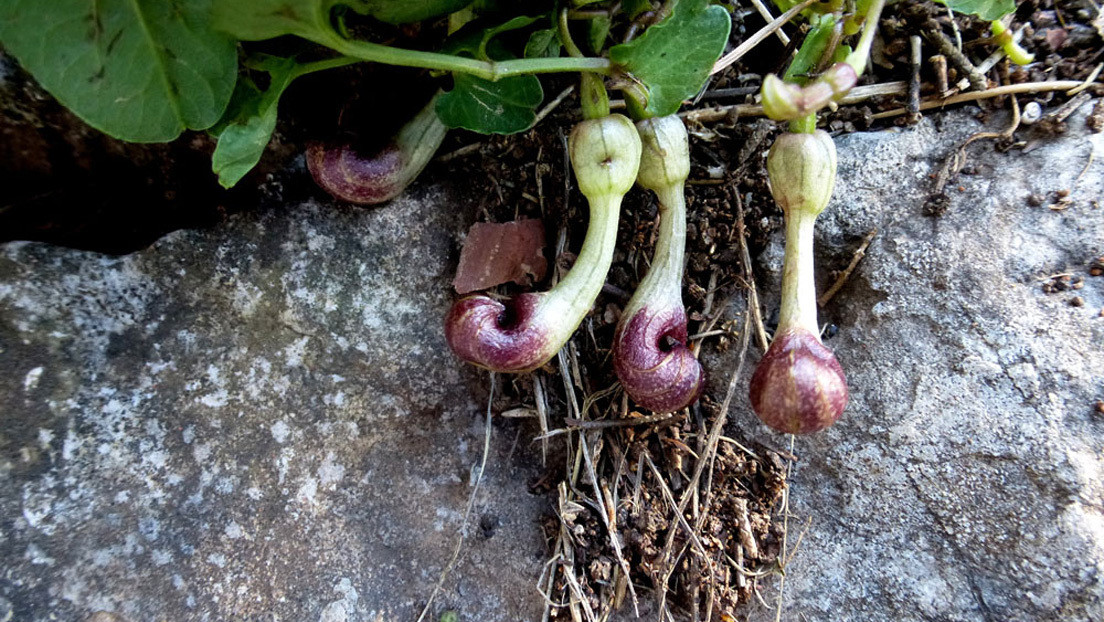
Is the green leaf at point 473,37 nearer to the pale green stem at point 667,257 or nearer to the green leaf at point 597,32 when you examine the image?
the green leaf at point 597,32

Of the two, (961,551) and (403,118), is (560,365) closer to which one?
(403,118)

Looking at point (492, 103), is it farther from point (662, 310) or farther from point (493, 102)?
point (662, 310)

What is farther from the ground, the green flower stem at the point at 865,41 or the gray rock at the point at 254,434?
the green flower stem at the point at 865,41

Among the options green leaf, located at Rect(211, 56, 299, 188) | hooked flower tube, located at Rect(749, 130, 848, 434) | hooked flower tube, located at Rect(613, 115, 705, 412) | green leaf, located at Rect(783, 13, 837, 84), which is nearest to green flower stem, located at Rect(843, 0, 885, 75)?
green leaf, located at Rect(783, 13, 837, 84)

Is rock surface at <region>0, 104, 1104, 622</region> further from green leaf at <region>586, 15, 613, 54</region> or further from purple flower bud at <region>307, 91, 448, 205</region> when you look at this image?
green leaf at <region>586, 15, 613, 54</region>

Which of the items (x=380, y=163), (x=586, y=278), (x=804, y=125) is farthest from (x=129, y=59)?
(x=804, y=125)

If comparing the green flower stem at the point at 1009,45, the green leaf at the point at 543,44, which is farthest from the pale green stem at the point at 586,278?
the green flower stem at the point at 1009,45
